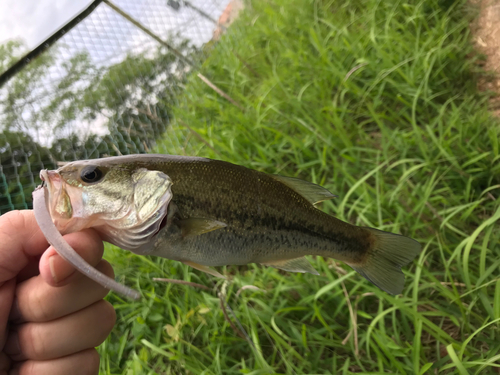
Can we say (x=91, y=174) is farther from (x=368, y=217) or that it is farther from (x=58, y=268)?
(x=368, y=217)

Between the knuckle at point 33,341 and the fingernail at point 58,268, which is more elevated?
the fingernail at point 58,268

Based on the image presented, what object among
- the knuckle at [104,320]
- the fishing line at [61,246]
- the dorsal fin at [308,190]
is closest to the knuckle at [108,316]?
the knuckle at [104,320]

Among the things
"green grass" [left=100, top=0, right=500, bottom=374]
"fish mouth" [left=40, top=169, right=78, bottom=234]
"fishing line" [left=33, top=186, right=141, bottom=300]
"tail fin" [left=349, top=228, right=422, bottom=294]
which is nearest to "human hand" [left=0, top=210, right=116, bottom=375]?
"fish mouth" [left=40, top=169, right=78, bottom=234]

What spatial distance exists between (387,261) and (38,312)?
145 cm

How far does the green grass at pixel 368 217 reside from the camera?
176 centimetres

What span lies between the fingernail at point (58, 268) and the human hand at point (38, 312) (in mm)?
→ 45


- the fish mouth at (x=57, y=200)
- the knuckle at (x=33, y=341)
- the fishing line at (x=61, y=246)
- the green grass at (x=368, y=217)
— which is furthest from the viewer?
the green grass at (x=368, y=217)

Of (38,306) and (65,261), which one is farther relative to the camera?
(38,306)

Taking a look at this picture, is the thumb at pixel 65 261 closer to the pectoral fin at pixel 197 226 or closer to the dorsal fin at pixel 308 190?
the pectoral fin at pixel 197 226

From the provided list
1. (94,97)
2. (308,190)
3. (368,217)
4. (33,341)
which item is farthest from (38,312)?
(94,97)

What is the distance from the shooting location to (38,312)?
1225 millimetres

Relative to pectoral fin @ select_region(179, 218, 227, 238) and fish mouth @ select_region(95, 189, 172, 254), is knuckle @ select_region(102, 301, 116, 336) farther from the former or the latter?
pectoral fin @ select_region(179, 218, 227, 238)

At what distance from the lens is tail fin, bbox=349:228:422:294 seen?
1.47 meters

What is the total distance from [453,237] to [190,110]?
3213 mm
